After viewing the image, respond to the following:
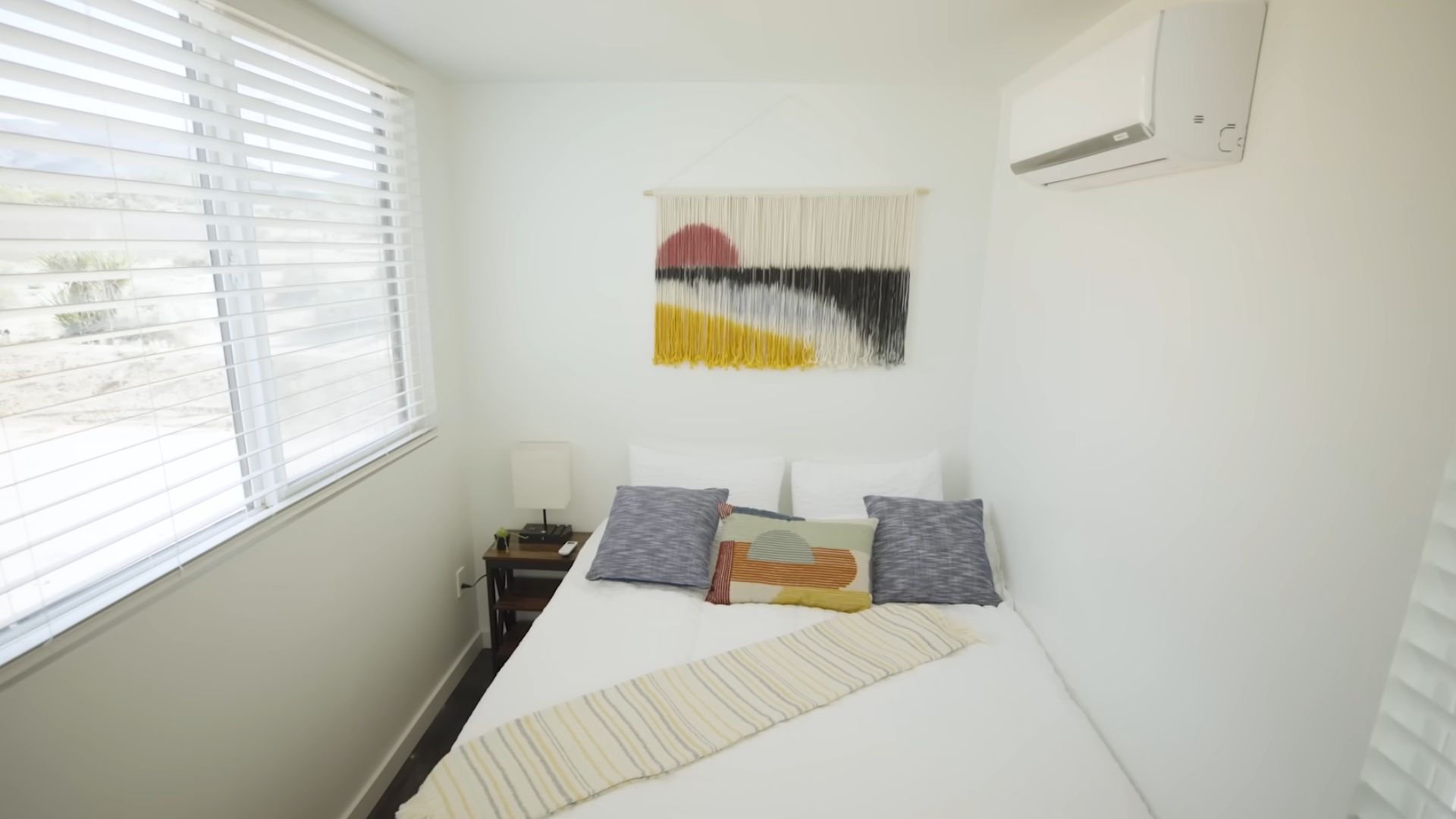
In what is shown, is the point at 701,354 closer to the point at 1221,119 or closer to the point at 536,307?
the point at 536,307

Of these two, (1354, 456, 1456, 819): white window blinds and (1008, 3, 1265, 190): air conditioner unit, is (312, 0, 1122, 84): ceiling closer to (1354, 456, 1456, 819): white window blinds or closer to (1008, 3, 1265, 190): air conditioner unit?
(1008, 3, 1265, 190): air conditioner unit

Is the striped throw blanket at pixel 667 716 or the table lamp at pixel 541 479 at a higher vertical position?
the table lamp at pixel 541 479

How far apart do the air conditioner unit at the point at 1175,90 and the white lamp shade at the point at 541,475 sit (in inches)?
86.5

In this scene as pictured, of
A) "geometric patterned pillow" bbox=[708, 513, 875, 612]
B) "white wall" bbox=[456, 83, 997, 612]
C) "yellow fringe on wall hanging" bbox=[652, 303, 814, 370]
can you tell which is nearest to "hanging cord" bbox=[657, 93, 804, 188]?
"white wall" bbox=[456, 83, 997, 612]

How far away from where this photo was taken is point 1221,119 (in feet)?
4.47

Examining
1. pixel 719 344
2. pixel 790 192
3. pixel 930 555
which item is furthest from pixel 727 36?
pixel 930 555

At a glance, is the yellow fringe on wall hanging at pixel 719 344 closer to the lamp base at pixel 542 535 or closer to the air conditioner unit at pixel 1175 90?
the lamp base at pixel 542 535

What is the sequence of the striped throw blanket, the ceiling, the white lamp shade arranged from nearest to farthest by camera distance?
the striped throw blanket, the ceiling, the white lamp shade

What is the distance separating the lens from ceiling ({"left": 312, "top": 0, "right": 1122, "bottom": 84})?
1828 millimetres

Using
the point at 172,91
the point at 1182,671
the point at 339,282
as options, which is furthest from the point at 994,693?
the point at 172,91

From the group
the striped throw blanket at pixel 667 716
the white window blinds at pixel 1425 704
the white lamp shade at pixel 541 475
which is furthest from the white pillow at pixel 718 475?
the white window blinds at pixel 1425 704

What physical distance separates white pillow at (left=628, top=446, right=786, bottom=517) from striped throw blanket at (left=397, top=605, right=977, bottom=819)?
755 millimetres

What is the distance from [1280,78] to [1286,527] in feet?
2.83

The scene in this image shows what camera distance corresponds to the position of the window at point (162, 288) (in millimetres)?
1165
